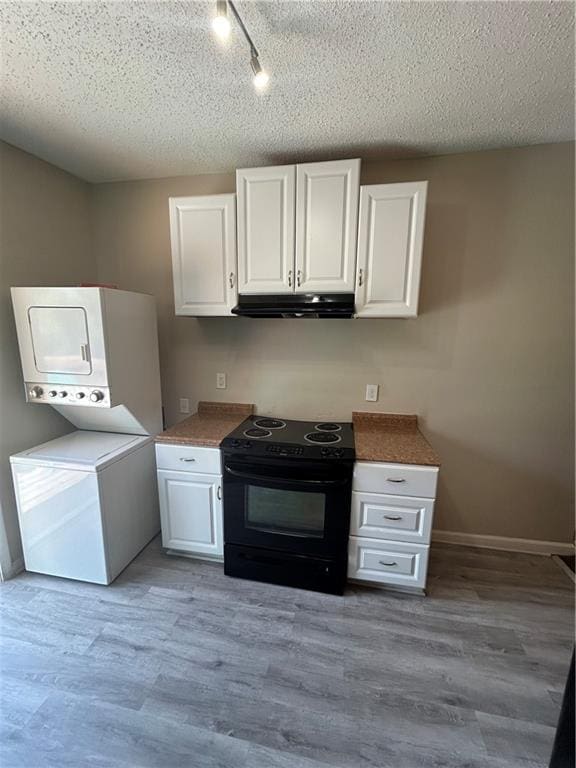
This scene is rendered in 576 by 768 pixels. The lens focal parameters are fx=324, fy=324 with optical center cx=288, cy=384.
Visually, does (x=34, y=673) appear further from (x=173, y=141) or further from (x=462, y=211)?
(x=462, y=211)

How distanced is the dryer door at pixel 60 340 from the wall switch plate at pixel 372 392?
1772 millimetres

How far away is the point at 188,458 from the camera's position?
6.64 ft

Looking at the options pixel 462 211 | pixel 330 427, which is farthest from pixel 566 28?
pixel 330 427

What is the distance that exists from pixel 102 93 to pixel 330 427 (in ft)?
7.01

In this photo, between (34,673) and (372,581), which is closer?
(34,673)

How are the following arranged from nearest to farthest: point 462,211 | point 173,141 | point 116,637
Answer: point 116,637
point 173,141
point 462,211

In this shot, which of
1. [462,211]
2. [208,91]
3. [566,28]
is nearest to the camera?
[566,28]

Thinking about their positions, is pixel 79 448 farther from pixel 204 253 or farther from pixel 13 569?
pixel 204 253

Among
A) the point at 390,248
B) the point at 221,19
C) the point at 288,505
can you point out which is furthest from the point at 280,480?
the point at 221,19

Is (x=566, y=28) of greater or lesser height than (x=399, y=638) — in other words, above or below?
above

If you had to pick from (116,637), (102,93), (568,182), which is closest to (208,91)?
(102,93)

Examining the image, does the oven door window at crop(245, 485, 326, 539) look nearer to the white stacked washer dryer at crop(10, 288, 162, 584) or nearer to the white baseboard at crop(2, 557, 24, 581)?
the white stacked washer dryer at crop(10, 288, 162, 584)

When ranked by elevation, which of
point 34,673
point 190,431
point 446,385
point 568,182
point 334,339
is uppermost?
point 568,182

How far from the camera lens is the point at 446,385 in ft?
7.28
